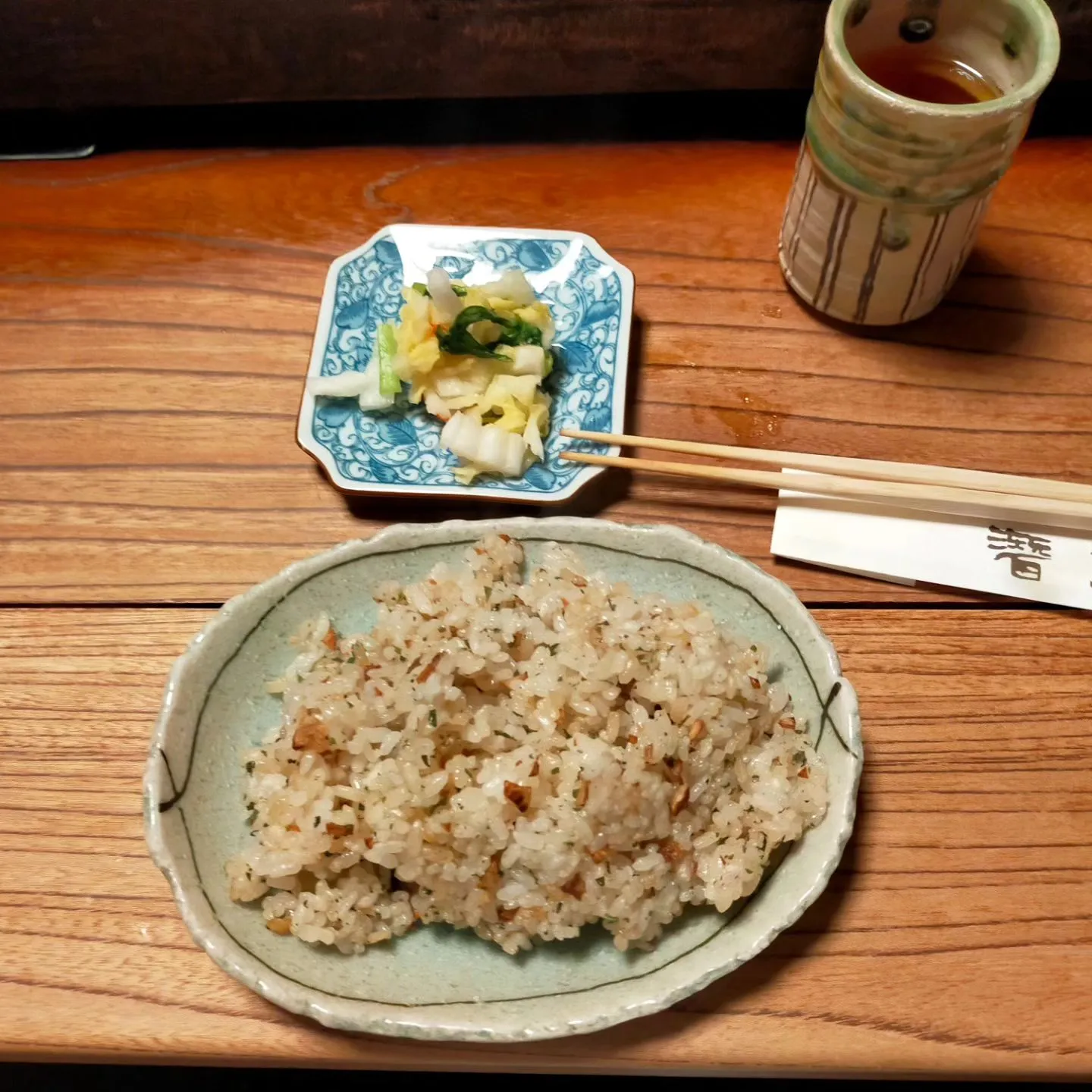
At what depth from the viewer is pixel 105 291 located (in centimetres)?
206

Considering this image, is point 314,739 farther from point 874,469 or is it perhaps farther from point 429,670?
point 874,469

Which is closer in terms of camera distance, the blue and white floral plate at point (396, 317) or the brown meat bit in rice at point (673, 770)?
the brown meat bit in rice at point (673, 770)

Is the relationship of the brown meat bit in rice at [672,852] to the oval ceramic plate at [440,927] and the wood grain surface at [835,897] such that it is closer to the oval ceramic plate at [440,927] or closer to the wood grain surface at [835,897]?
the oval ceramic plate at [440,927]

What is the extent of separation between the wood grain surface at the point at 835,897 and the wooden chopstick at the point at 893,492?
0.18 m

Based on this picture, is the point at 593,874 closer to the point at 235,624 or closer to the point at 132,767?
the point at 235,624

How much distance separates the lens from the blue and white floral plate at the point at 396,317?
1.69m

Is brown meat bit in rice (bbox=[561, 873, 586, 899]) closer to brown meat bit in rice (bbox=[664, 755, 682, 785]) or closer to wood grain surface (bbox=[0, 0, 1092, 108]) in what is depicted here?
brown meat bit in rice (bbox=[664, 755, 682, 785])

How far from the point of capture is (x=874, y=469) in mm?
1650

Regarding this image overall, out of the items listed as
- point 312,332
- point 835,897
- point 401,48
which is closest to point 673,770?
point 835,897

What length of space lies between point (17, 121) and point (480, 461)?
1532mm

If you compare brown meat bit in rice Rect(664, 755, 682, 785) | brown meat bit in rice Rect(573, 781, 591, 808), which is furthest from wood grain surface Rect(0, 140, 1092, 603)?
brown meat bit in rice Rect(573, 781, 591, 808)

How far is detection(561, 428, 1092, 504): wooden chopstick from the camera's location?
1.61 metres

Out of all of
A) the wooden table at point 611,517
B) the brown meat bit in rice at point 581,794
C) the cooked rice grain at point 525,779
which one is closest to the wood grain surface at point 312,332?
the wooden table at point 611,517

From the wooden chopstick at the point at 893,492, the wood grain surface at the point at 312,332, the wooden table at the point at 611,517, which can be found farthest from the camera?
the wood grain surface at the point at 312,332
